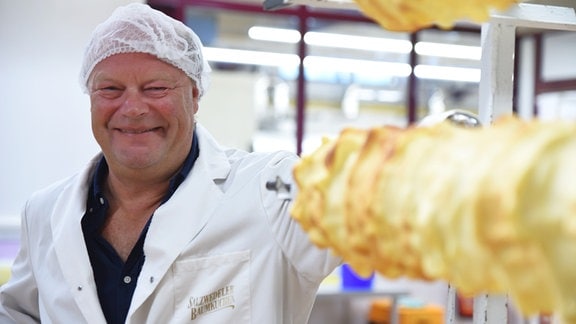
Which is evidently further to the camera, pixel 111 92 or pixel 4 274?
pixel 4 274

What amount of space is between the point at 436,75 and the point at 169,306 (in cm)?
881

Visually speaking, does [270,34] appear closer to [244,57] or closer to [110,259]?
[244,57]

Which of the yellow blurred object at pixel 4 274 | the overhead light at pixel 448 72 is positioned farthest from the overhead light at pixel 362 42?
the yellow blurred object at pixel 4 274

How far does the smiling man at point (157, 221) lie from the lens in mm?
1529

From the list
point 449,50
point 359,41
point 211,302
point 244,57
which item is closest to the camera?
point 211,302

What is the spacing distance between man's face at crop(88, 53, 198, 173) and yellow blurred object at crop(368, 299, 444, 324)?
358cm

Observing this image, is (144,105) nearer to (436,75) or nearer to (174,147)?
(174,147)

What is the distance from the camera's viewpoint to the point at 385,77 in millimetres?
11141

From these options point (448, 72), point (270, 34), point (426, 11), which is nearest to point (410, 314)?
point (270, 34)

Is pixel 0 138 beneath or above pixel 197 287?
above

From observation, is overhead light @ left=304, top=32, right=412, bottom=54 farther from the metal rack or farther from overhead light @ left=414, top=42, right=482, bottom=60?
the metal rack

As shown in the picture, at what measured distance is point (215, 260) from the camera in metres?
1.55

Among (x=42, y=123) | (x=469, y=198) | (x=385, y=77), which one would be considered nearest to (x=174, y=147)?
(x=469, y=198)

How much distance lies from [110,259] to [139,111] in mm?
358
